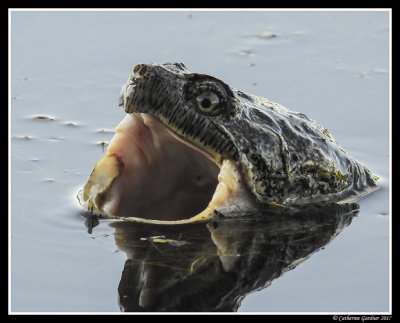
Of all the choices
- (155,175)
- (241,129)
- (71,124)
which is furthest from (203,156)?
(71,124)

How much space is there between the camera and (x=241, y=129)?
638 cm

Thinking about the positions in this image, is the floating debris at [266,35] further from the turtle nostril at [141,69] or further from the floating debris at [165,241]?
the floating debris at [165,241]

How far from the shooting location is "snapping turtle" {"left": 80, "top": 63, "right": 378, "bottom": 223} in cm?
625

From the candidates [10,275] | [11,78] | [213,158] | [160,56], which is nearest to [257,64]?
[160,56]

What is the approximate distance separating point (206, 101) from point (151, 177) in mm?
792

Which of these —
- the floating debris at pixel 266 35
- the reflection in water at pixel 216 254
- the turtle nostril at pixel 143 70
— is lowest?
the reflection in water at pixel 216 254

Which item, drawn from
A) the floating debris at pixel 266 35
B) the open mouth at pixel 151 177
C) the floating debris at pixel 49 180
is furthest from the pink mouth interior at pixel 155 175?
the floating debris at pixel 266 35

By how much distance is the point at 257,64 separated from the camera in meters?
10.4

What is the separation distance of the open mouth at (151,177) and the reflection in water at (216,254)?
0.18 meters

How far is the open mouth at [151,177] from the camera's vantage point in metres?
6.59

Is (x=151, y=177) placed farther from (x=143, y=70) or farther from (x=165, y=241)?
(x=143, y=70)

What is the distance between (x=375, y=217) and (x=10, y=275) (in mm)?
2719

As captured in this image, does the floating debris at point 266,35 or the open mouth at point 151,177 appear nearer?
the open mouth at point 151,177

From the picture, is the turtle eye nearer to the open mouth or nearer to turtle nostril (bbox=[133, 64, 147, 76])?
the open mouth
